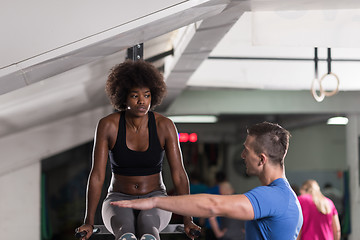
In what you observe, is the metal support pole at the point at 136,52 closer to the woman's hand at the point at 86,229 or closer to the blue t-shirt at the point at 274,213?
the woman's hand at the point at 86,229

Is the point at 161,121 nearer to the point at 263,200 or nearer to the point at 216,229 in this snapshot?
the point at 263,200

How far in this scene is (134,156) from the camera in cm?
294

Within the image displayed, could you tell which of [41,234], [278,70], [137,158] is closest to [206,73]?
[278,70]

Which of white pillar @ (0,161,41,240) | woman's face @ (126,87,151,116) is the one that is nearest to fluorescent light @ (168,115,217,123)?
white pillar @ (0,161,41,240)

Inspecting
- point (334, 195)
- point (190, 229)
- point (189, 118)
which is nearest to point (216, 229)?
point (190, 229)

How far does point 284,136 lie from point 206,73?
5.82 metres

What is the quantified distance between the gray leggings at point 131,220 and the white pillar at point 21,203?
6589mm

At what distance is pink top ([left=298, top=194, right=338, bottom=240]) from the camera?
6176mm

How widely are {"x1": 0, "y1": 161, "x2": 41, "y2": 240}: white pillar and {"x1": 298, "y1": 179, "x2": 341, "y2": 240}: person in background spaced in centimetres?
511

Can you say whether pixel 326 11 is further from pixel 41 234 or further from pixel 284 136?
pixel 41 234

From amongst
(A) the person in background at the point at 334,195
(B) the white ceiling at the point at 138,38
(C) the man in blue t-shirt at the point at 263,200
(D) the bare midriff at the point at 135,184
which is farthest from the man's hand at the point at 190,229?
(A) the person in background at the point at 334,195

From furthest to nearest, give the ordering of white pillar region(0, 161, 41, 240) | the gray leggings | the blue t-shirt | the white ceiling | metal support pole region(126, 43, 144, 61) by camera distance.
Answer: white pillar region(0, 161, 41, 240)
metal support pole region(126, 43, 144, 61)
the white ceiling
the gray leggings
the blue t-shirt

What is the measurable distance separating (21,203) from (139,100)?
724 centimetres

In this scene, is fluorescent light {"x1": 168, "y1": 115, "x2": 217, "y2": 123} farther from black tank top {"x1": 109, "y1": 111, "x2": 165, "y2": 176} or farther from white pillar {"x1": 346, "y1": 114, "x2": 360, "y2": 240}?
black tank top {"x1": 109, "y1": 111, "x2": 165, "y2": 176}
